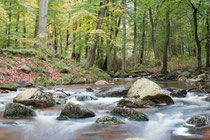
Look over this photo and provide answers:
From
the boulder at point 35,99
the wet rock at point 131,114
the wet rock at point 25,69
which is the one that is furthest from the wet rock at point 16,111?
the wet rock at point 25,69

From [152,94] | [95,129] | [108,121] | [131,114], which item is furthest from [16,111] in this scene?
[152,94]

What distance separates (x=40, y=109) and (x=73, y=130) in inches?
76.8

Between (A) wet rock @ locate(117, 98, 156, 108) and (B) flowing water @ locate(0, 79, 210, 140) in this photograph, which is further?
(A) wet rock @ locate(117, 98, 156, 108)

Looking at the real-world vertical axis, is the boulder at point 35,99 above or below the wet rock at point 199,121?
above

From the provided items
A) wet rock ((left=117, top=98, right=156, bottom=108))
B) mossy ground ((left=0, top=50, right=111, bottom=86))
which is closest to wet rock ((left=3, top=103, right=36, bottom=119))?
wet rock ((left=117, top=98, right=156, bottom=108))

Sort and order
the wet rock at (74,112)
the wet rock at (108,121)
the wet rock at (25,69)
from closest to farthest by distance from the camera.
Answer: the wet rock at (108,121) < the wet rock at (74,112) < the wet rock at (25,69)

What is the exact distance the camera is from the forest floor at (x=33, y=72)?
432 inches

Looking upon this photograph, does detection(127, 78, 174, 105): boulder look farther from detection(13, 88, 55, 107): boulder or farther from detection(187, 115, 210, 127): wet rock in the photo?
detection(13, 88, 55, 107): boulder

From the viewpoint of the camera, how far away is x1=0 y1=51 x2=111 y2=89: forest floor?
11.0 m

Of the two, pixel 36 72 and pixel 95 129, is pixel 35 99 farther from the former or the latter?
pixel 36 72

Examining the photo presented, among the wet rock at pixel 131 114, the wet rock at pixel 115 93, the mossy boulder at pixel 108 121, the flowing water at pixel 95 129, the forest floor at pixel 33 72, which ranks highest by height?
the forest floor at pixel 33 72


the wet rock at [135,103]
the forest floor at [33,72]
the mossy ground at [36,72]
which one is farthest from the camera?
the mossy ground at [36,72]

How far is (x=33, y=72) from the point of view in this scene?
1234cm

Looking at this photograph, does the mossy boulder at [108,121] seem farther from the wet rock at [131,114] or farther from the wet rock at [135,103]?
the wet rock at [135,103]
